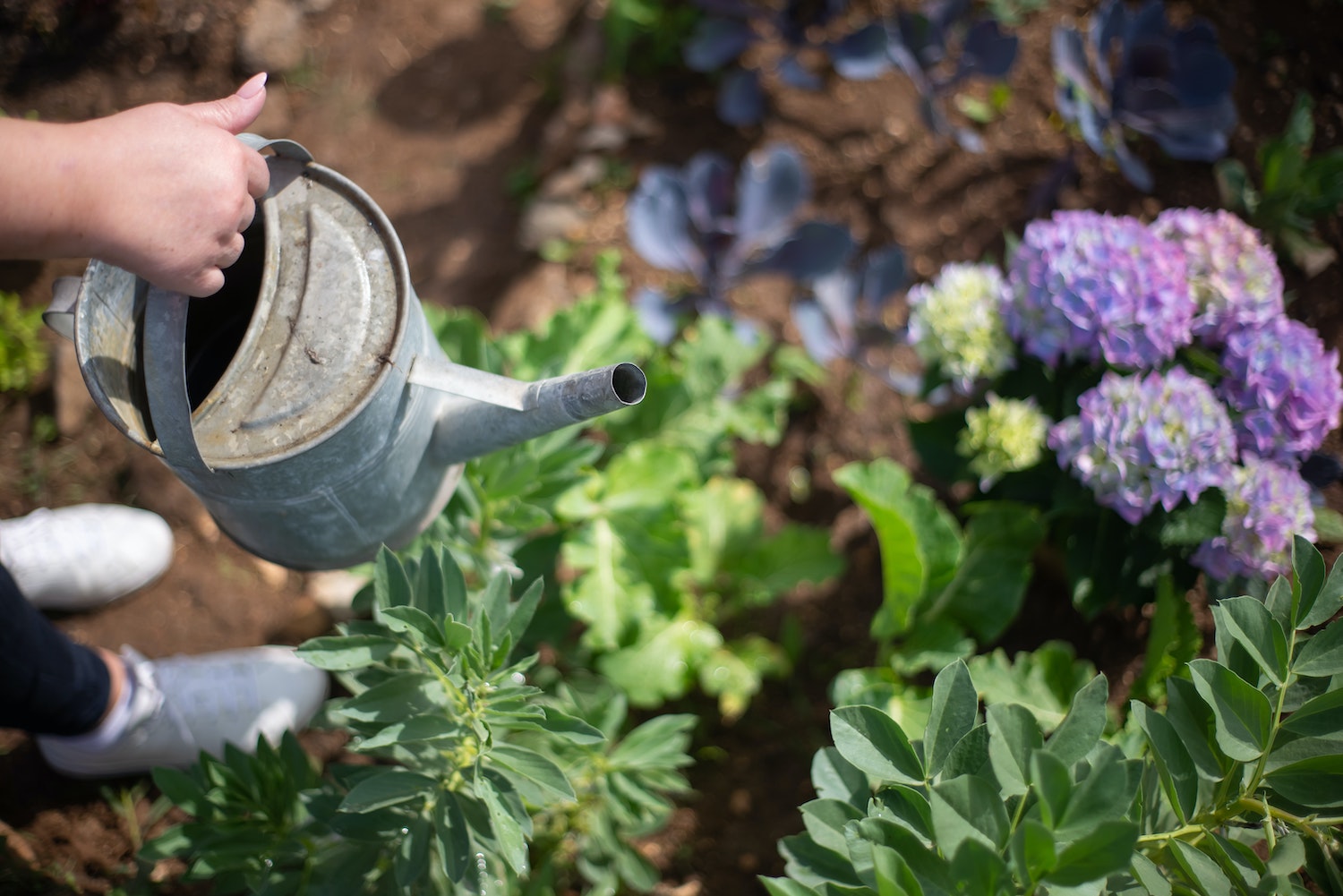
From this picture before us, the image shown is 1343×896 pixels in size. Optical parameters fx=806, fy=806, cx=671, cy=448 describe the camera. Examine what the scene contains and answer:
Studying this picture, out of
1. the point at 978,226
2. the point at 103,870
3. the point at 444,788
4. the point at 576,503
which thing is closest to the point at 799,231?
the point at 978,226

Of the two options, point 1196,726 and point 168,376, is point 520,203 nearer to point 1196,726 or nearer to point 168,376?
point 168,376

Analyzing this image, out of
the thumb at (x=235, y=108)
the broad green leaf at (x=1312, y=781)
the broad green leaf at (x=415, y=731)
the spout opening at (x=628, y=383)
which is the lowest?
the broad green leaf at (x=415, y=731)

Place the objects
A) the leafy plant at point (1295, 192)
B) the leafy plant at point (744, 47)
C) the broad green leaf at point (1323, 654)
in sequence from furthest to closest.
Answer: the leafy plant at point (744, 47) → the leafy plant at point (1295, 192) → the broad green leaf at point (1323, 654)

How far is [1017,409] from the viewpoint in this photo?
60.0 inches

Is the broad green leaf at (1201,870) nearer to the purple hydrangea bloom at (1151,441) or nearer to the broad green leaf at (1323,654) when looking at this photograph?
the broad green leaf at (1323,654)

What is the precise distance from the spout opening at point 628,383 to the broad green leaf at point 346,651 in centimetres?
50

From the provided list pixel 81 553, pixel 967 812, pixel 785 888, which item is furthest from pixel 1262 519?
pixel 81 553

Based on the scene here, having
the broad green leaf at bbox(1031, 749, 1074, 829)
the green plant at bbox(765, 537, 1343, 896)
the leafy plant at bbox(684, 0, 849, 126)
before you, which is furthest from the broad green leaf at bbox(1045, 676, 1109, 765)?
the leafy plant at bbox(684, 0, 849, 126)

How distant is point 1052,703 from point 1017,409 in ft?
1.87

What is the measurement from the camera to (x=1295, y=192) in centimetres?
180

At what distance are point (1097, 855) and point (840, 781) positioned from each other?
0.38m

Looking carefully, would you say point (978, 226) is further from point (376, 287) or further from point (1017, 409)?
point (376, 287)

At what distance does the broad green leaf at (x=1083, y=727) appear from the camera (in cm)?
92

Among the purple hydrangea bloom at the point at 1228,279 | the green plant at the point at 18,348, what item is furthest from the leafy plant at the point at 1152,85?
the green plant at the point at 18,348
